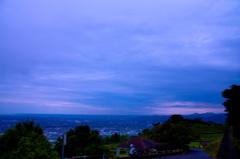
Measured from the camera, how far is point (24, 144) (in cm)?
967

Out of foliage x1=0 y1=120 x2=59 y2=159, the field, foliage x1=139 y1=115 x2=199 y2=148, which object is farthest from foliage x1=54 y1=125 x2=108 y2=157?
the field

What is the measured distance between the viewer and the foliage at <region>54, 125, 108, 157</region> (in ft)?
54.0

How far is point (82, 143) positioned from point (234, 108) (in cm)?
1255

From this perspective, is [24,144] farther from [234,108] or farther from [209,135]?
[209,135]

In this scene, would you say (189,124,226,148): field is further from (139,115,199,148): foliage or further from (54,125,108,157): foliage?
(54,125,108,157): foliage

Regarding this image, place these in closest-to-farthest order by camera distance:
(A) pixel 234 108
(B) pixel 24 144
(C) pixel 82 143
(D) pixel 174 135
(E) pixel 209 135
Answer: (B) pixel 24 144 → (A) pixel 234 108 → (C) pixel 82 143 → (D) pixel 174 135 → (E) pixel 209 135

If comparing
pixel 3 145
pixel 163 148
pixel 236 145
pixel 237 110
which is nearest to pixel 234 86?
pixel 237 110

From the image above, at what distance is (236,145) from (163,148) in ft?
74.8

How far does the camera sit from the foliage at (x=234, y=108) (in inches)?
571

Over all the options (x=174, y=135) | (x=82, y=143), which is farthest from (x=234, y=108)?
(x=174, y=135)

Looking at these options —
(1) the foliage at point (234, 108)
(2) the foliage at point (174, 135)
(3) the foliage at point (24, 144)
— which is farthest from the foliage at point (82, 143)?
(2) the foliage at point (174, 135)

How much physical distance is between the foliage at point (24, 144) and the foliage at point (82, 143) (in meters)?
5.23

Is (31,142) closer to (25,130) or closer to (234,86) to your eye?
(25,130)

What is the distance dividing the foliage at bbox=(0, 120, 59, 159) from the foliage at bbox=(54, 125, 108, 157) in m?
5.23
